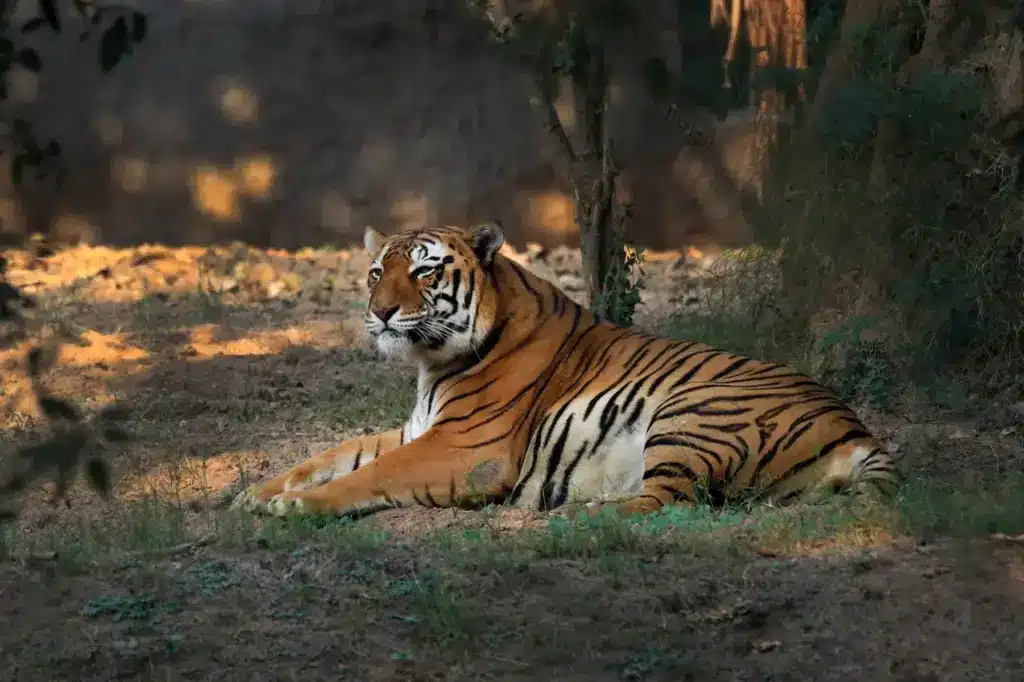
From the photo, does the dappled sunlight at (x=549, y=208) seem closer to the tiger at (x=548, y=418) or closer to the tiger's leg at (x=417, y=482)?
the tiger at (x=548, y=418)

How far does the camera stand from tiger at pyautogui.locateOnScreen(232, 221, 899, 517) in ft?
16.5

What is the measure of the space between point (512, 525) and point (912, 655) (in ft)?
6.03

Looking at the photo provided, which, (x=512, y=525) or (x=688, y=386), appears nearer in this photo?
(x=512, y=525)

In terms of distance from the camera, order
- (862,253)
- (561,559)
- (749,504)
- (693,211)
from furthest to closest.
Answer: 1. (693,211)
2. (862,253)
3. (749,504)
4. (561,559)

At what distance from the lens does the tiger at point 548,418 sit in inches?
199

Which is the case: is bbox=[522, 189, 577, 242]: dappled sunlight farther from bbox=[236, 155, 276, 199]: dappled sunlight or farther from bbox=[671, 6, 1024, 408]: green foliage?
bbox=[671, 6, 1024, 408]: green foliage

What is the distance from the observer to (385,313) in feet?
18.2

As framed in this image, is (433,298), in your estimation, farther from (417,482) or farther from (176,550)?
(176,550)

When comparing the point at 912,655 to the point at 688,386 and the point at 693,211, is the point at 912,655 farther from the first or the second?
the point at 693,211

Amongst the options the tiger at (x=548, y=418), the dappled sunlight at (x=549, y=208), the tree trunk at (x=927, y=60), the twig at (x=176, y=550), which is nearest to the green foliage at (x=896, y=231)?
the tree trunk at (x=927, y=60)

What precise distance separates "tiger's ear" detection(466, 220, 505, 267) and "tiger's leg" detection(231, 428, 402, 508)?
0.92 metres

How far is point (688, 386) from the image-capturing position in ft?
17.7

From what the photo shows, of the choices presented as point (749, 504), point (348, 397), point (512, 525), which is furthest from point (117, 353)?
point (749, 504)

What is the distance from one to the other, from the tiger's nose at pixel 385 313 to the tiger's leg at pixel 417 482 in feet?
1.70
